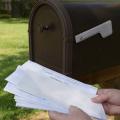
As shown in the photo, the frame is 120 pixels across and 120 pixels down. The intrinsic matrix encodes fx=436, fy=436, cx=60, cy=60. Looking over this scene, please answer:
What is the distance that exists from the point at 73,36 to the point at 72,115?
119cm

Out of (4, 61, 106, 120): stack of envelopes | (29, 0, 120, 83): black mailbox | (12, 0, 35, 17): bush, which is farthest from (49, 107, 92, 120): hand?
(12, 0, 35, 17): bush

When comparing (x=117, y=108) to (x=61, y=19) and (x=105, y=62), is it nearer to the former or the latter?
(x=61, y=19)

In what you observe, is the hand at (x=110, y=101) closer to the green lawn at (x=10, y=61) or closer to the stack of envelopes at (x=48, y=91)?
the stack of envelopes at (x=48, y=91)

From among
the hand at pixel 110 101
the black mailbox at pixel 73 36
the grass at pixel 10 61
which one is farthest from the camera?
the grass at pixel 10 61

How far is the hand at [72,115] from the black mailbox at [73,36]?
3.70 feet

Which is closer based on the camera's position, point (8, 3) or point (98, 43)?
point (98, 43)

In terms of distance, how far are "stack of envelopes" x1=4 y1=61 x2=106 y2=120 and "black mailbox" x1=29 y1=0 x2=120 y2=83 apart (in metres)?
0.92

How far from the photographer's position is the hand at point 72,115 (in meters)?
1.58

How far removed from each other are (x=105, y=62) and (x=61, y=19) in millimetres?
539

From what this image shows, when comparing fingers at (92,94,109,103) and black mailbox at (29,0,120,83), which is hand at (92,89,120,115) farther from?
black mailbox at (29,0,120,83)

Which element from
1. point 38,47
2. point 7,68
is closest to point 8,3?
point 7,68

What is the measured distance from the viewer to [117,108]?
77.8 inches

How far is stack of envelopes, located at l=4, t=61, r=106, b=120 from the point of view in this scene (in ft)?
5.27

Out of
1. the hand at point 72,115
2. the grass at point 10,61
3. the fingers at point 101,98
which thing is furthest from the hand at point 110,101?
the grass at point 10,61
